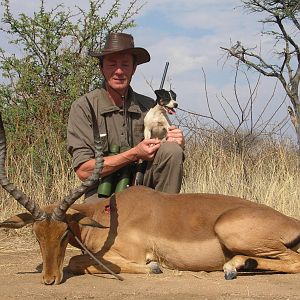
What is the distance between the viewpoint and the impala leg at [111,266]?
5.94m

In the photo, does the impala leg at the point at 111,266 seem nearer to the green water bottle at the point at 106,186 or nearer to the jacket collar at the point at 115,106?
the green water bottle at the point at 106,186

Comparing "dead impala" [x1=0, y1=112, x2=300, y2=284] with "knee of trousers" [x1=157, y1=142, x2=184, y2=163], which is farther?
"knee of trousers" [x1=157, y1=142, x2=184, y2=163]

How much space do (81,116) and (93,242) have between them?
1.55 m

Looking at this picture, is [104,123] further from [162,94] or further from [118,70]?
[162,94]

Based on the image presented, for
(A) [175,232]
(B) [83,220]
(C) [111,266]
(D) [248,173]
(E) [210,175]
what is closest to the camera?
(B) [83,220]

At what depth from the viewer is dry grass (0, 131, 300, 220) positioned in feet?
31.1

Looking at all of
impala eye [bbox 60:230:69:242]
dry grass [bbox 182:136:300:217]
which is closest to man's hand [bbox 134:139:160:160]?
impala eye [bbox 60:230:69:242]

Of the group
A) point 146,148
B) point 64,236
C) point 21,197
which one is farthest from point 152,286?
point 146,148

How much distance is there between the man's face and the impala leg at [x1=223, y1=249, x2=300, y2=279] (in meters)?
2.38

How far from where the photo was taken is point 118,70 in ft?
23.7

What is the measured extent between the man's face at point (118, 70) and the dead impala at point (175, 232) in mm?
1403

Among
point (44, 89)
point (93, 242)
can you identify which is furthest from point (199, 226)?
point (44, 89)

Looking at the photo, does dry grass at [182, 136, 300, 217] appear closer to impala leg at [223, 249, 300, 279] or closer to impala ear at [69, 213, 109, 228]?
impala leg at [223, 249, 300, 279]

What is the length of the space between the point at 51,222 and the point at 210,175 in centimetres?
476
